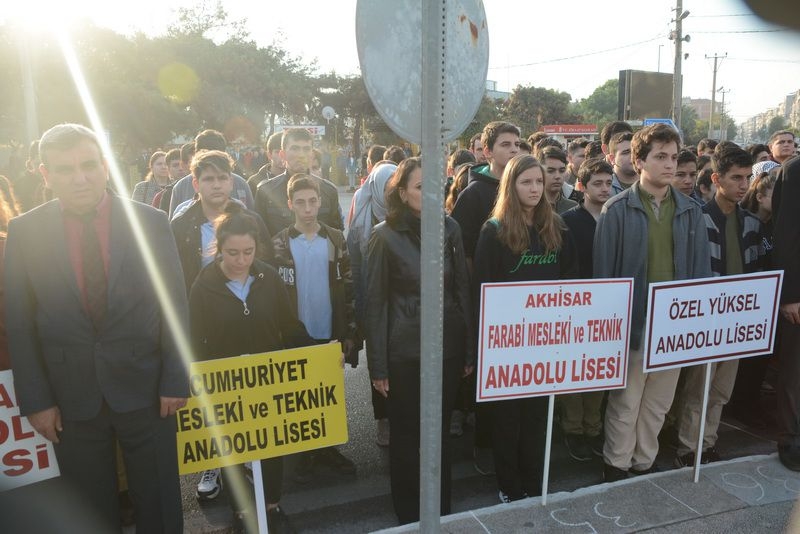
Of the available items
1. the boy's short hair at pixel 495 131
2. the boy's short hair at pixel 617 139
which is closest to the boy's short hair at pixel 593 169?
the boy's short hair at pixel 495 131

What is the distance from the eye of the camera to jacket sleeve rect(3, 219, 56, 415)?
254cm

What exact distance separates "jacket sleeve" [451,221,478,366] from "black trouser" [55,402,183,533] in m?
1.62

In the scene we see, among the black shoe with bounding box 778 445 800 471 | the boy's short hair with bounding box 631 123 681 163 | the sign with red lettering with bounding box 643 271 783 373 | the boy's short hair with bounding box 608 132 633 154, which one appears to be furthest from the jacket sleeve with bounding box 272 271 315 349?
the boy's short hair with bounding box 608 132 633 154

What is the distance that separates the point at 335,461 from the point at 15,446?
78.7 inches

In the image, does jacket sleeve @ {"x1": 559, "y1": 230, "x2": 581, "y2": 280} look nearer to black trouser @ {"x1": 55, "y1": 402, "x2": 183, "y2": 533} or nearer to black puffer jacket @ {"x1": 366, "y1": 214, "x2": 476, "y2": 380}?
black puffer jacket @ {"x1": 366, "y1": 214, "x2": 476, "y2": 380}

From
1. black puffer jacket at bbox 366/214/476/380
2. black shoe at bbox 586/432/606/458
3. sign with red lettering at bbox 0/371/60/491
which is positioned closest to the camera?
sign with red lettering at bbox 0/371/60/491

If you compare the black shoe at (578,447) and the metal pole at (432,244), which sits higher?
the metal pole at (432,244)

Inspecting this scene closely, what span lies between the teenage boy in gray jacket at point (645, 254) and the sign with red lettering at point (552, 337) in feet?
0.96

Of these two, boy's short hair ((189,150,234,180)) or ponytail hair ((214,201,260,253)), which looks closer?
ponytail hair ((214,201,260,253))

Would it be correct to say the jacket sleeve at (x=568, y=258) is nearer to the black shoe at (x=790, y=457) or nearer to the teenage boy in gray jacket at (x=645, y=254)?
the teenage boy in gray jacket at (x=645, y=254)

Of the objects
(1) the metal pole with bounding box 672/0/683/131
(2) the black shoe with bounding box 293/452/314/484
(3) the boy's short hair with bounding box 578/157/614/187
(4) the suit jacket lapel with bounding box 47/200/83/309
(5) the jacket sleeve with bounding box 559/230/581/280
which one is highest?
(1) the metal pole with bounding box 672/0/683/131

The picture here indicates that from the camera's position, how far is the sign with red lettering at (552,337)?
3.25 m

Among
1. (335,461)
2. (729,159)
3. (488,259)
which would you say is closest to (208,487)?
(335,461)

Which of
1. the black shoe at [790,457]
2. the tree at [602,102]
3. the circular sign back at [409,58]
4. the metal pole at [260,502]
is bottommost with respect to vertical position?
the black shoe at [790,457]
